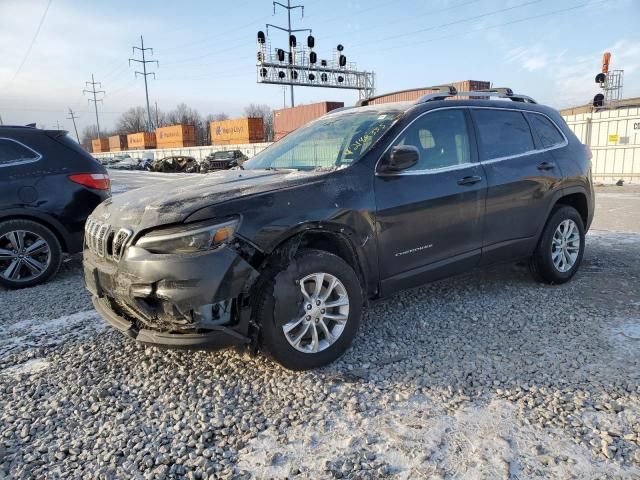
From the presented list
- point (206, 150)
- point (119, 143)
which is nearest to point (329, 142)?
point (206, 150)

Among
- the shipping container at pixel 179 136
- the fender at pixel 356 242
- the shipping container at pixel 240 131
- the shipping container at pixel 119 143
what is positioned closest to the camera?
the fender at pixel 356 242

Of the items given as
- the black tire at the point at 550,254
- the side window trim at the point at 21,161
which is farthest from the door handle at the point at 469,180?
the side window trim at the point at 21,161

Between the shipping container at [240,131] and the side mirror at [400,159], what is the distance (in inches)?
1901

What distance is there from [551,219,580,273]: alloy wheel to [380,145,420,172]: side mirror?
206 centimetres

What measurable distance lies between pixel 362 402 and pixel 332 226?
3.61ft

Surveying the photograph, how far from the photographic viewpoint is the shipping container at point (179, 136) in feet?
202

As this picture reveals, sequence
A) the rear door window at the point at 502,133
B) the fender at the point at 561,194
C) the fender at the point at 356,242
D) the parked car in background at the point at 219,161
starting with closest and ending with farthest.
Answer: the fender at the point at 356,242, the rear door window at the point at 502,133, the fender at the point at 561,194, the parked car in background at the point at 219,161

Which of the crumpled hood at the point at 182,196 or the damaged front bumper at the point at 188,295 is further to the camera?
the crumpled hood at the point at 182,196

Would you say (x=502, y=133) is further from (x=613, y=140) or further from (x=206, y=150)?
(x=206, y=150)

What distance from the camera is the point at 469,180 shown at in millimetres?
3840

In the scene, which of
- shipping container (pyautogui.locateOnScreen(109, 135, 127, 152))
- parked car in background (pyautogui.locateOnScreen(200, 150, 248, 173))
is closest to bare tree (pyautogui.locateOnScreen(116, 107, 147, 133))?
shipping container (pyautogui.locateOnScreen(109, 135, 127, 152))

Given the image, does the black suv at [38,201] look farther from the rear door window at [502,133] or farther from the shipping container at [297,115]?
the shipping container at [297,115]

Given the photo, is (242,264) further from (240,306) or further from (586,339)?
(586,339)

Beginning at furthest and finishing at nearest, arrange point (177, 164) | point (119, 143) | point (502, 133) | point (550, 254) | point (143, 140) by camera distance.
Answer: point (119, 143) < point (143, 140) < point (177, 164) < point (550, 254) < point (502, 133)
